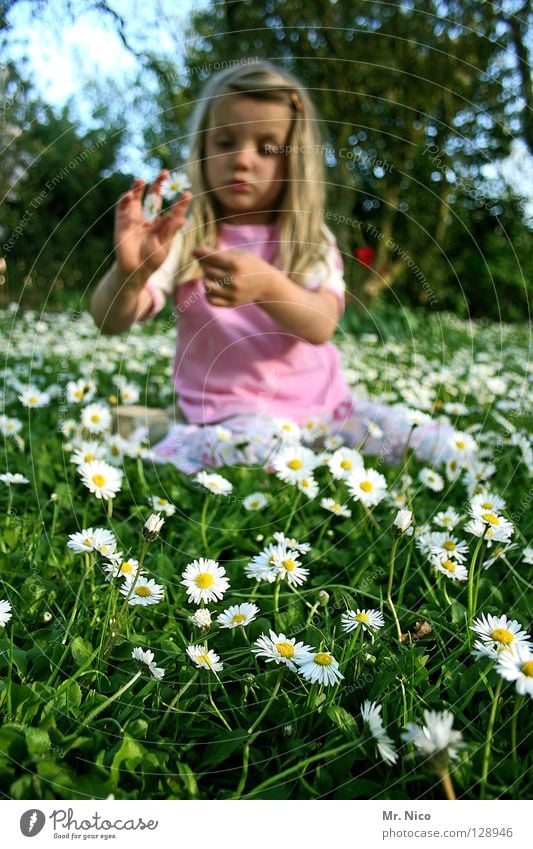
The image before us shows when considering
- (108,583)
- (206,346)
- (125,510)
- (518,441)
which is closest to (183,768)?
(108,583)

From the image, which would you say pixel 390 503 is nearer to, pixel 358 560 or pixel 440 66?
pixel 358 560

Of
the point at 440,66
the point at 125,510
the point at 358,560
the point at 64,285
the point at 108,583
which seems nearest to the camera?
the point at 108,583

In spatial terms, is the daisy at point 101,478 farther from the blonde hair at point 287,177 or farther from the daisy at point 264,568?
the blonde hair at point 287,177

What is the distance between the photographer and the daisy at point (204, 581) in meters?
0.65

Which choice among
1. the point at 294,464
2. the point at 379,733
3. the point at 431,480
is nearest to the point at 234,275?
the point at 294,464

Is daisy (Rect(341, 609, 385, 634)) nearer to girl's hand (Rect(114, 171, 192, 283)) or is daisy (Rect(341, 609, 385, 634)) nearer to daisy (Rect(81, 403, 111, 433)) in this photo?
Result: daisy (Rect(81, 403, 111, 433))

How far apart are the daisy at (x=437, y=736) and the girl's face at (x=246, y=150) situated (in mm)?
1128

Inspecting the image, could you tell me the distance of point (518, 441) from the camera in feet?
3.99

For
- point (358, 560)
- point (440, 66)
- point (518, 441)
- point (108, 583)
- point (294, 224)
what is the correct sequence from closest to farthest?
1. point (108, 583)
2. point (358, 560)
3. point (518, 441)
4. point (294, 224)
5. point (440, 66)

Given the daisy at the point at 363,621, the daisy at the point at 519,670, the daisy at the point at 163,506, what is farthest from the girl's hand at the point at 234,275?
the daisy at the point at 519,670

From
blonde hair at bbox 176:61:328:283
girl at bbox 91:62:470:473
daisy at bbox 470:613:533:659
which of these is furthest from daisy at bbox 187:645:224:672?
blonde hair at bbox 176:61:328:283

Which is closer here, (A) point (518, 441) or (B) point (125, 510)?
(B) point (125, 510)
